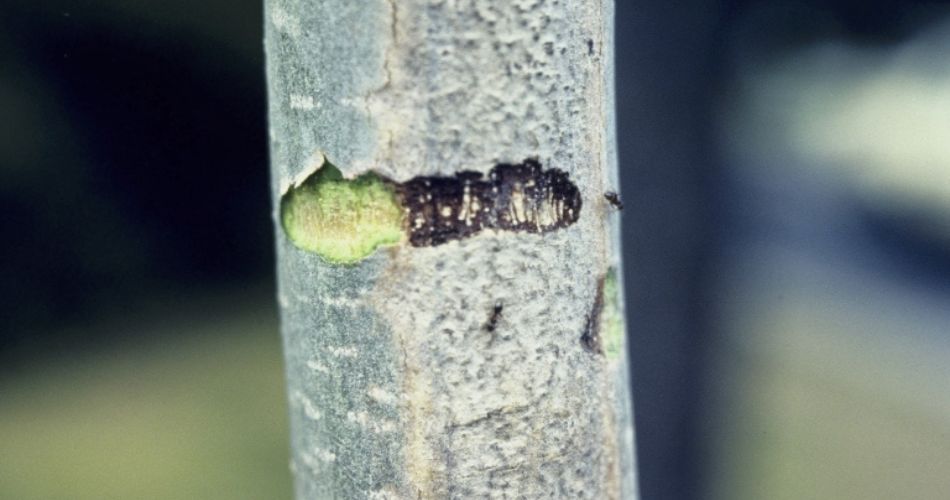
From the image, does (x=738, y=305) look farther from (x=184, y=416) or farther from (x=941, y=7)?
(x=184, y=416)

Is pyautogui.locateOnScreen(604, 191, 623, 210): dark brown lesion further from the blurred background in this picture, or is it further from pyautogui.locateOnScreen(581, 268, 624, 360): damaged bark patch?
the blurred background

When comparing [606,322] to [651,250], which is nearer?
[606,322]

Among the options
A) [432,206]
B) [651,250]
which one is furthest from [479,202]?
[651,250]

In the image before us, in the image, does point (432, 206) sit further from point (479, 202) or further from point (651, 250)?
point (651, 250)

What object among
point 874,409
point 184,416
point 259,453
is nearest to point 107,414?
point 184,416

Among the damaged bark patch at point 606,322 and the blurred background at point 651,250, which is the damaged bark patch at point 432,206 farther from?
the blurred background at point 651,250

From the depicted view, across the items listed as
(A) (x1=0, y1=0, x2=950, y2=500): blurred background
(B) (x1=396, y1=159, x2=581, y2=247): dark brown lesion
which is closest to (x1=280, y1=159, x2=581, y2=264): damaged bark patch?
(B) (x1=396, y1=159, x2=581, y2=247): dark brown lesion
